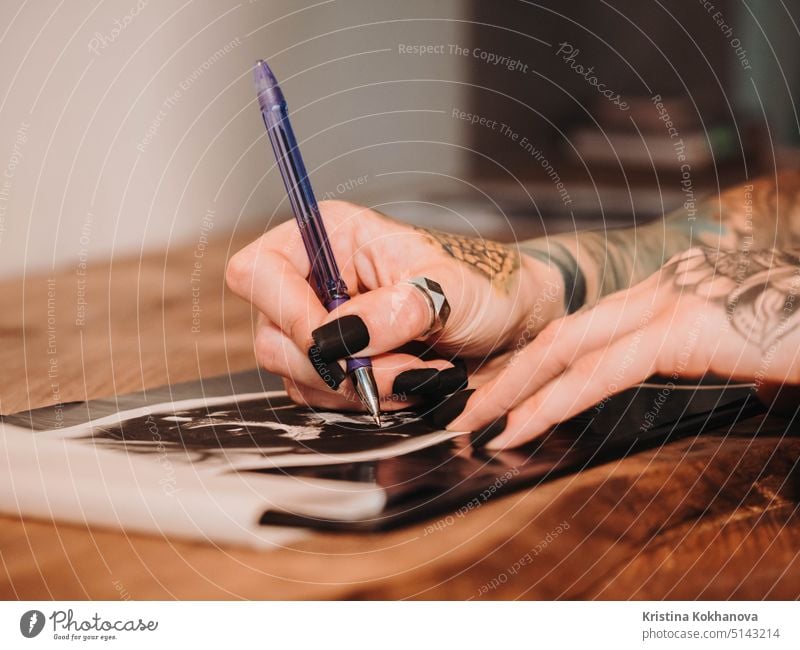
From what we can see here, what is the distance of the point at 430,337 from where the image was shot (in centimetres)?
43

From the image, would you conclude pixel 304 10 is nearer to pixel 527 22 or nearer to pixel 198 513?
pixel 527 22

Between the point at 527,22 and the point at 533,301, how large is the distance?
0.56ft

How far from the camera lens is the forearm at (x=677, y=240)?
50cm

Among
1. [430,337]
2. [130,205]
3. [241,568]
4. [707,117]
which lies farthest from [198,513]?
[707,117]
